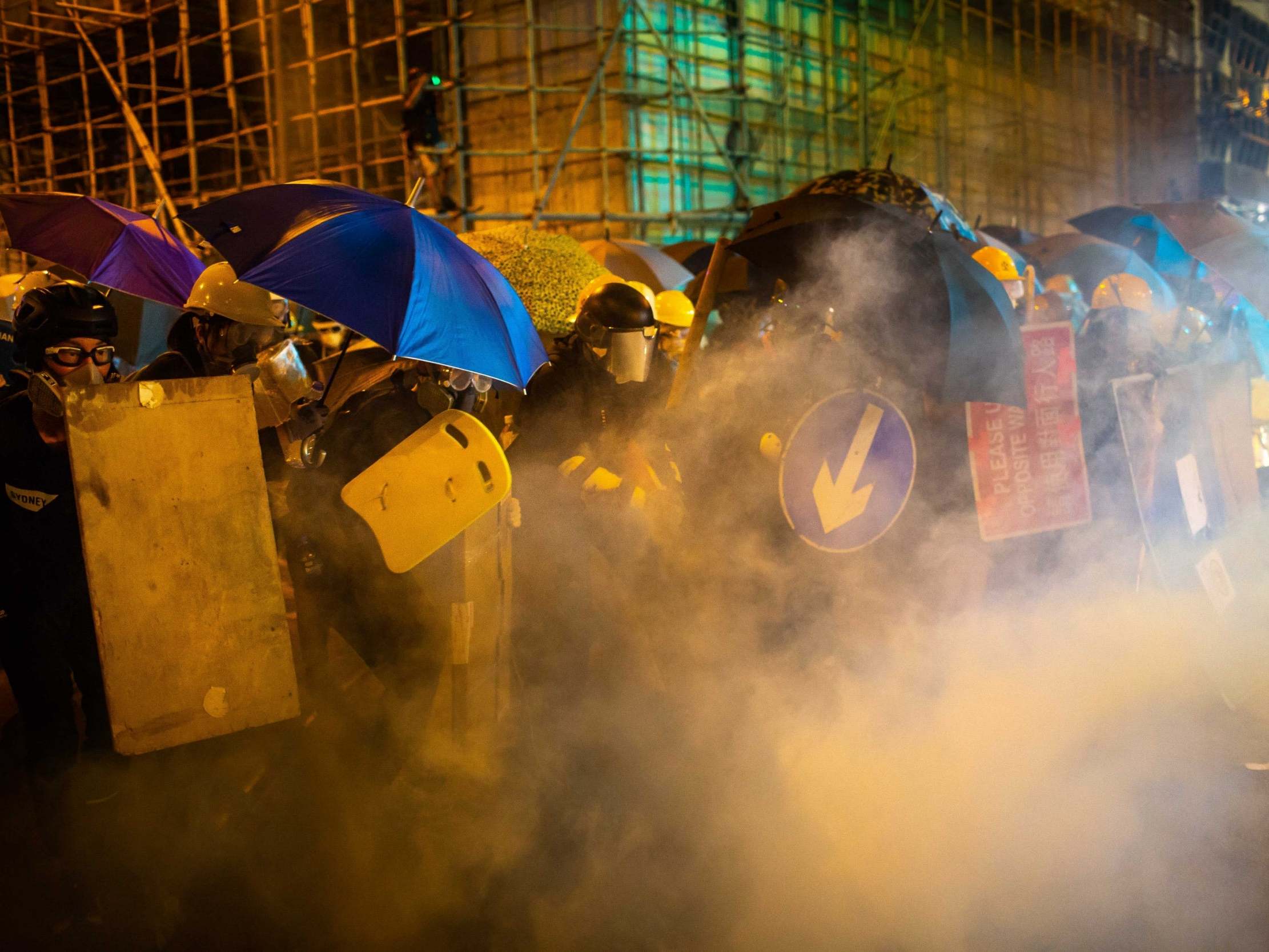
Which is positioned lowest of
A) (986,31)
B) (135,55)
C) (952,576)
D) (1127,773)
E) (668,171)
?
(1127,773)

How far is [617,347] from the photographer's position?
12.1 feet

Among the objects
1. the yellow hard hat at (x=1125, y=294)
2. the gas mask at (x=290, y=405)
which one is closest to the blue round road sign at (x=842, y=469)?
the gas mask at (x=290, y=405)

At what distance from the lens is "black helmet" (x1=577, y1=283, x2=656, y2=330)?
12.0 feet

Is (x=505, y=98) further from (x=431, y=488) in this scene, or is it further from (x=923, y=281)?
(x=431, y=488)

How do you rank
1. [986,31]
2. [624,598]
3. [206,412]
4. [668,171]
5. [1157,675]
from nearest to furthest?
[206,412] → [624,598] → [1157,675] → [668,171] → [986,31]

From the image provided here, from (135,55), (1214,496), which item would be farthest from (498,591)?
(135,55)

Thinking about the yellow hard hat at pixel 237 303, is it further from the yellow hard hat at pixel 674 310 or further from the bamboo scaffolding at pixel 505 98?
the bamboo scaffolding at pixel 505 98

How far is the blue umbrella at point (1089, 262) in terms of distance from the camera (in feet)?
23.2

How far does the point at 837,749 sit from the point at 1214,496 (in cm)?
244

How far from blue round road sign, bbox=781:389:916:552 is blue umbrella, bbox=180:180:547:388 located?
1120 mm

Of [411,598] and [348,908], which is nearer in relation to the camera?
[348,908]

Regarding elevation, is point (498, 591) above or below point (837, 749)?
above

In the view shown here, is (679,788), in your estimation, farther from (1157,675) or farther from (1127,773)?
(1157,675)

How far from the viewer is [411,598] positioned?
122 inches
